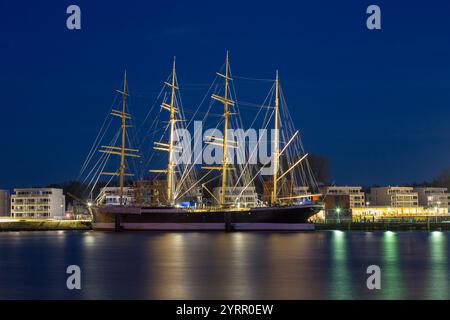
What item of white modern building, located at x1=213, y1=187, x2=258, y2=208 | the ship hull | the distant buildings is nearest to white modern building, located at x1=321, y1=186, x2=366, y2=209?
white modern building, located at x1=213, y1=187, x2=258, y2=208

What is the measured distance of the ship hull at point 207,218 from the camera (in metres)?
100

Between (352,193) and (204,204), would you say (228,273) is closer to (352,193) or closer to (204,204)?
(204,204)

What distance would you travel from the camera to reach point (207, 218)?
4136 inches

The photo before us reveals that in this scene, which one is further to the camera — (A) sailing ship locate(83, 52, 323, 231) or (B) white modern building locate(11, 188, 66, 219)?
(B) white modern building locate(11, 188, 66, 219)

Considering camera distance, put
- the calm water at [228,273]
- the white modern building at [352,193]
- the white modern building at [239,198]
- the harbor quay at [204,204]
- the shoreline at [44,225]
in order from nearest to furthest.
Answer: the calm water at [228,273], the white modern building at [239,198], the shoreline at [44,225], the harbor quay at [204,204], the white modern building at [352,193]

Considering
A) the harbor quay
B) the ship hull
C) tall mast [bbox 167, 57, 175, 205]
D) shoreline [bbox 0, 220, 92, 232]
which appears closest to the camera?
the ship hull

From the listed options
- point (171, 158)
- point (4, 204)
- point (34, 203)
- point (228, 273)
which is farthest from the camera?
point (4, 204)

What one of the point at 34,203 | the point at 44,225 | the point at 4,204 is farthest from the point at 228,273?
the point at 4,204

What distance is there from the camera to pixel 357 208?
181m

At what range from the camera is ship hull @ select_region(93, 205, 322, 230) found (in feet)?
330

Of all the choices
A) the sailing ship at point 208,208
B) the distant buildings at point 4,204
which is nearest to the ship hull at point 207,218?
the sailing ship at point 208,208

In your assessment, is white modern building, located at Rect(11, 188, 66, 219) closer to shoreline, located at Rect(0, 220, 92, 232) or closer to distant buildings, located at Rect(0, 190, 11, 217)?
distant buildings, located at Rect(0, 190, 11, 217)

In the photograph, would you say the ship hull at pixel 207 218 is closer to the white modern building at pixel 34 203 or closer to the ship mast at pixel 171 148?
the ship mast at pixel 171 148
